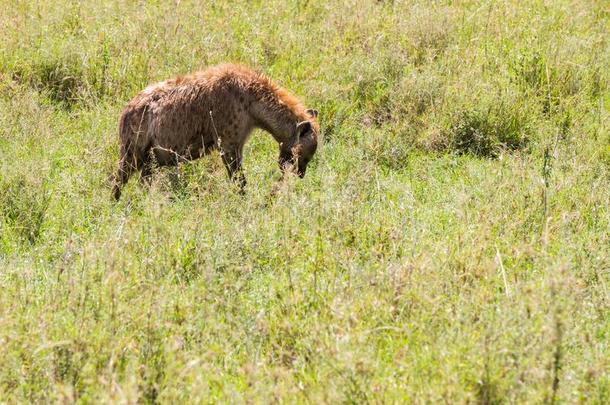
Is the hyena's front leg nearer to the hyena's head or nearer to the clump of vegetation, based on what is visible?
the hyena's head

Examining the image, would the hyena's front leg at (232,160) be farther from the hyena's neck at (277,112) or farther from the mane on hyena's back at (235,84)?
the mane on hyena's back at (235,84)

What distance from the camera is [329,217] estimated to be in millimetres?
6051

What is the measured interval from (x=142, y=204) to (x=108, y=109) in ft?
7.04

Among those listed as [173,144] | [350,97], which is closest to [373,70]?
[350,97]

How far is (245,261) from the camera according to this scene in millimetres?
5621

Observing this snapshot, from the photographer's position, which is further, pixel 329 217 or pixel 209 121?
pixel 209 121

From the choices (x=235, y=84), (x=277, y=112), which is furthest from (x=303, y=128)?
(x=235, y=84)

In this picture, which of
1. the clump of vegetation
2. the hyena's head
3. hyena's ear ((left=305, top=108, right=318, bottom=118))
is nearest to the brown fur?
the hyena's head

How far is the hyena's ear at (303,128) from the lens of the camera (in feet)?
25.3

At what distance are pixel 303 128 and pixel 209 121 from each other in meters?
0.84

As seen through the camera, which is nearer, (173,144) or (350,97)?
(173,144)

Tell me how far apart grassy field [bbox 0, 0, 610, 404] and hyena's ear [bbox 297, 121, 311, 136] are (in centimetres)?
Answer: 44

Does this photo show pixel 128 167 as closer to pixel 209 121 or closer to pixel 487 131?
pixel 209 121

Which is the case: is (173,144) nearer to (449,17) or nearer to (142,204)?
(142,204)
